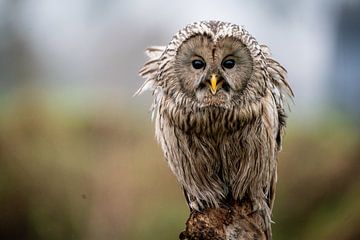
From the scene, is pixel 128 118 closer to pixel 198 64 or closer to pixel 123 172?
pixel 123 172

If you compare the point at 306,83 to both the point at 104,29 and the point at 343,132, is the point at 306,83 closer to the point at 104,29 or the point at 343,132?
the point at 343,132

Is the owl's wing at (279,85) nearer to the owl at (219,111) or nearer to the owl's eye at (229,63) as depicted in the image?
the owl at (219,111)

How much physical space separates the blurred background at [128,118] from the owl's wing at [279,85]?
0.21 metres

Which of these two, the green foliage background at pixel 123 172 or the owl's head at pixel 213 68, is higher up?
the owl's head at pixel 213 68

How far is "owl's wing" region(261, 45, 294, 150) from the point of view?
1.84 m

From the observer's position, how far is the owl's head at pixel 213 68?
5.29 feet

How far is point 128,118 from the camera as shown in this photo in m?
2.12

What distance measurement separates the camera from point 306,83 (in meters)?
2.13

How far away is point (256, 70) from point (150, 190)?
670 mm

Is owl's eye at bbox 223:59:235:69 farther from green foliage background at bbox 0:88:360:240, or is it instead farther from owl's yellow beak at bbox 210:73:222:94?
green foliage background at bbox 0:88:360:240

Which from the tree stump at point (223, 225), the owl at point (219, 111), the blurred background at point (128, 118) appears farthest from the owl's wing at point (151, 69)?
the tree stump at point (223, 225)

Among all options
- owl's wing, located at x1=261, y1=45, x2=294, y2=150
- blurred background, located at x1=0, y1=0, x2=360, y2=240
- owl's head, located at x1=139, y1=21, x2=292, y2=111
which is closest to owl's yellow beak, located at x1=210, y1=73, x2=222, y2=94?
owl's head, located at x1=139, y1=21, x2=292, y2=111

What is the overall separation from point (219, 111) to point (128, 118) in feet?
1.69

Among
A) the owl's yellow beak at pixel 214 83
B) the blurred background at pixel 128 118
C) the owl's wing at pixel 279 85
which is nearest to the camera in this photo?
the owl's yellow beak at pixel 214 83
